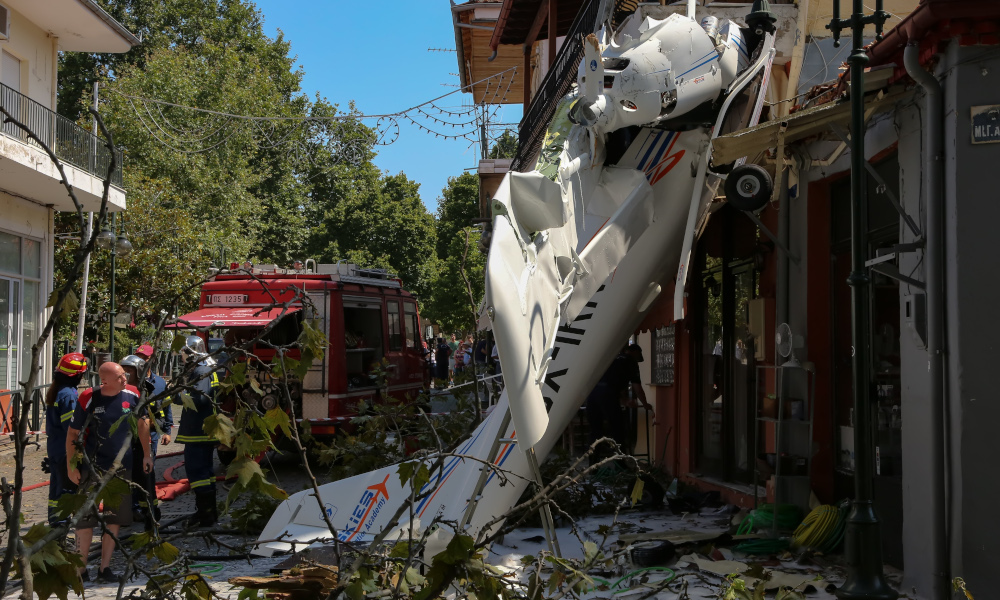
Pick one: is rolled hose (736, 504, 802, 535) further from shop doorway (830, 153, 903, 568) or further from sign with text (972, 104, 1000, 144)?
sign with text (972, 104, 1000, 144)

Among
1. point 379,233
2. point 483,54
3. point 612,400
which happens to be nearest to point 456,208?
point 379,233

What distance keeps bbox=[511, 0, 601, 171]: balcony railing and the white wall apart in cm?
1019

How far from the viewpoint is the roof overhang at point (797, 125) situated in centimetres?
655

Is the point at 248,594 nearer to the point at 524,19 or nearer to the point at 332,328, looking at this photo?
the point at 332,328

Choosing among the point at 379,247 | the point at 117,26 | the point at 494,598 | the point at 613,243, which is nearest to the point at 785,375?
the point at 613,243

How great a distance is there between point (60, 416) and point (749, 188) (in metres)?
5.98

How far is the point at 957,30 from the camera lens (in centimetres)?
577

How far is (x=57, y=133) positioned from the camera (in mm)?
18875

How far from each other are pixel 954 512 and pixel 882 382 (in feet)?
5.55

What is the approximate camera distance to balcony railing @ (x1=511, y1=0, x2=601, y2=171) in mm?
11534

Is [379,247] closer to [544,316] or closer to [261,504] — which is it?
[261,504]

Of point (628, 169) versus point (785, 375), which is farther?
point (785, 375)

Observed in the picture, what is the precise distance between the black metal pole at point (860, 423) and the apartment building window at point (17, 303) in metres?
17.3

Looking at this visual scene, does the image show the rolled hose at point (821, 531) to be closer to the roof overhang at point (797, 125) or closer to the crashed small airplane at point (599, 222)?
the crashed small airplane at point (599, 222)
